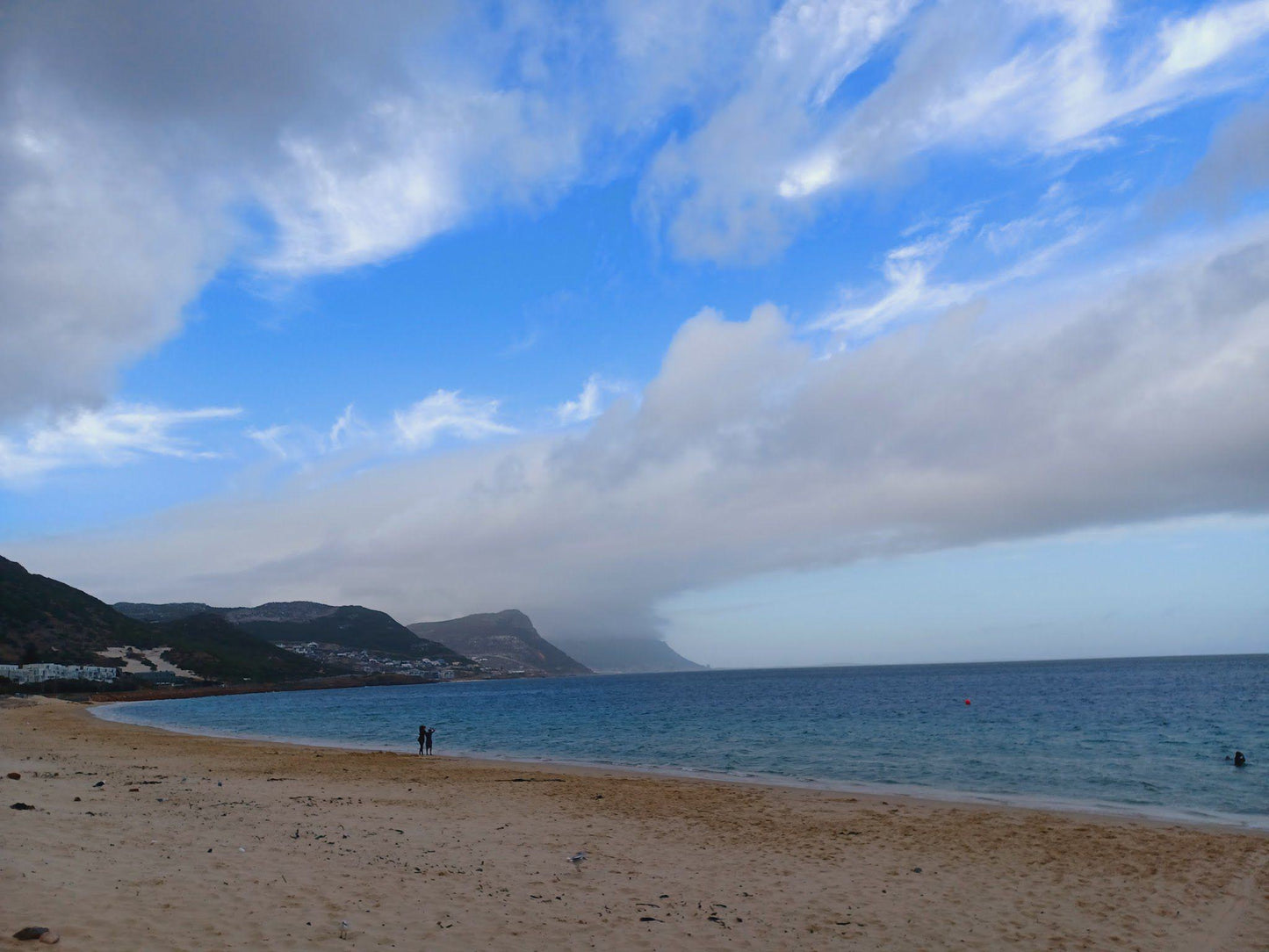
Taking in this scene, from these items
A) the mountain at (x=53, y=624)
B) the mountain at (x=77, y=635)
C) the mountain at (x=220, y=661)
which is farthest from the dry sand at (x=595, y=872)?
the mountain at (x=220, y=661)

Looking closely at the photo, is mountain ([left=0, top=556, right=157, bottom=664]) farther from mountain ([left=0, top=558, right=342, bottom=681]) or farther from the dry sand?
the dry sand

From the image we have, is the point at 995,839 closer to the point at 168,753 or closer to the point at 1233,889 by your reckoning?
the point at 1233,889

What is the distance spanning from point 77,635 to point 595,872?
593ft

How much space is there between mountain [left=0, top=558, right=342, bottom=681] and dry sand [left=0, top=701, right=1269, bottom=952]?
146146 mm

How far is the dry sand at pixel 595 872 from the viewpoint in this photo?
9484mm

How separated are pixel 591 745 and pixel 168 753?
20677 millimetres

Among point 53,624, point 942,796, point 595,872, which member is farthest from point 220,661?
point 595,872

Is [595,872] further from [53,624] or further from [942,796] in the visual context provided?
[53,624]

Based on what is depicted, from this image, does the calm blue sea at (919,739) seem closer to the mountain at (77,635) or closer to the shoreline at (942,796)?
the shoreline at (942,796)

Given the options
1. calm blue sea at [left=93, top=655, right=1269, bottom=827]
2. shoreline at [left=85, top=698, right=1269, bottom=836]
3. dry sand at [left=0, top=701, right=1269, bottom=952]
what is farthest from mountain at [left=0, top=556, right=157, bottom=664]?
dry sand at [left=0, top=701, right=1269, bottom=952]

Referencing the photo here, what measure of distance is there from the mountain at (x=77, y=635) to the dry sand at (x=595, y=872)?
5754 inches

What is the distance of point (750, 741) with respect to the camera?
41406mm

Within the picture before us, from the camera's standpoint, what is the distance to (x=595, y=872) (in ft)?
43.1

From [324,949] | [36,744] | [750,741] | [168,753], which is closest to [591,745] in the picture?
[750,741]
